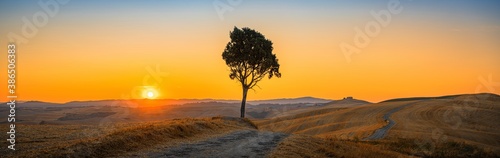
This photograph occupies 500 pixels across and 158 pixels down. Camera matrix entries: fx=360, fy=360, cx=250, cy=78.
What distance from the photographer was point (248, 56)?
163 feet

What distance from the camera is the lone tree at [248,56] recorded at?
163ft

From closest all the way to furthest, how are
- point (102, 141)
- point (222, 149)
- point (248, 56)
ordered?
1. point (102, 141)
2. point (222, 149)
3. point (248, 56)

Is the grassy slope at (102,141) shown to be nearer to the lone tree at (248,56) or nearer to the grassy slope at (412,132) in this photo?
the grassy slope at (412,132)

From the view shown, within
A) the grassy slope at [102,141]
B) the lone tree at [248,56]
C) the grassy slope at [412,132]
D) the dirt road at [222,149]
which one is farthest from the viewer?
the lone tree at [248,56]

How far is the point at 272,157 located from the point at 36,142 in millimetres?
12310

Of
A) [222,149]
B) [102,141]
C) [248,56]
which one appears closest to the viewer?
[102,141]

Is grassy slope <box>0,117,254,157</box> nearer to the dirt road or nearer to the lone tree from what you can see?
the dirt road

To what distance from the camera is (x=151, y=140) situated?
19828 millimetres

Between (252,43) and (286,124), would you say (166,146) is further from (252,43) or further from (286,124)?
(286,124)

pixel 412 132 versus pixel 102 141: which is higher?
pixel 102 141

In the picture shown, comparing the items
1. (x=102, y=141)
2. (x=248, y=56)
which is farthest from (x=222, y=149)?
(x=248, y=56)

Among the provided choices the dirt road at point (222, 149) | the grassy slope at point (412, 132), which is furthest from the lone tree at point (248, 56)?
the dirt road at point (222, 149)

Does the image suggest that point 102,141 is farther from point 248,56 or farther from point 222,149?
point 248,56

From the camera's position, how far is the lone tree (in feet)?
163
